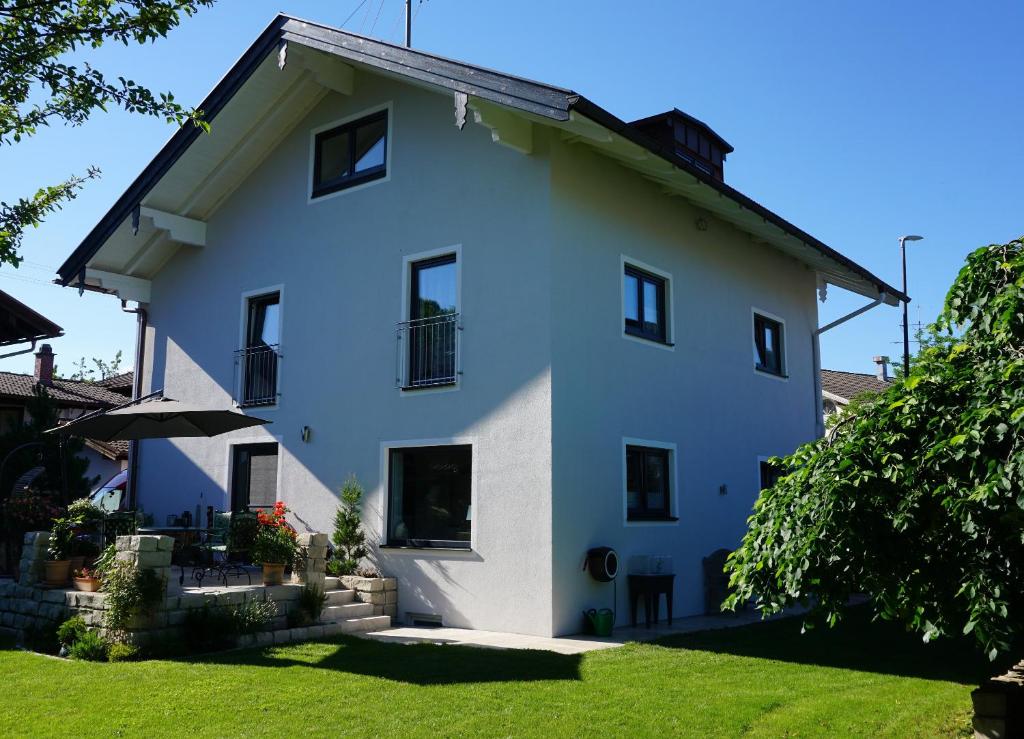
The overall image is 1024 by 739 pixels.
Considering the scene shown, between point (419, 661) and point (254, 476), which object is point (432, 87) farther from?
point (419, 661)

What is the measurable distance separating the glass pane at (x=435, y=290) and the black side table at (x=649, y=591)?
13.3 ft

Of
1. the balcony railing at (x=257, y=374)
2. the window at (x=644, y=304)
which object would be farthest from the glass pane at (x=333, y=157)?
the window at (x=644, y=304)

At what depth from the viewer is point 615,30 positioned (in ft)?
33.2

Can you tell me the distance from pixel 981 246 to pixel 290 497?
10.1 m

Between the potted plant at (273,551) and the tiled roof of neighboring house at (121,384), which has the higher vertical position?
the tiled roof of neighboring house at (121,384)

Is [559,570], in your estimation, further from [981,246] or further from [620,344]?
[981,246]

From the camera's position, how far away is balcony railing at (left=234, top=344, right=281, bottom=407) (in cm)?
1361

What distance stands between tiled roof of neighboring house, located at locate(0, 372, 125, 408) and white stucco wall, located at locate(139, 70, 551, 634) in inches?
378

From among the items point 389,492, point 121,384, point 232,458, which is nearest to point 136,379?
point 232,458

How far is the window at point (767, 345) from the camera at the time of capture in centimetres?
1541

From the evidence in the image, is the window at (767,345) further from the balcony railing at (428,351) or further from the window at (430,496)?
the window at (430,496)

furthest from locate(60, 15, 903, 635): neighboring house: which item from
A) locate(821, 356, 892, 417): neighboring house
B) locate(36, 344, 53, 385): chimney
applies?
locate(821, 356, 892, 417): neighboring house

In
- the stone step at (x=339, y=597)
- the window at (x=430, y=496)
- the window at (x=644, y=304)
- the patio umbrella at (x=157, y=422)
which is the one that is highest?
the window at (x=644, y=304)

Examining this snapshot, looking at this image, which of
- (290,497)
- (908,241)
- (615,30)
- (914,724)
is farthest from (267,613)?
(908,241)
